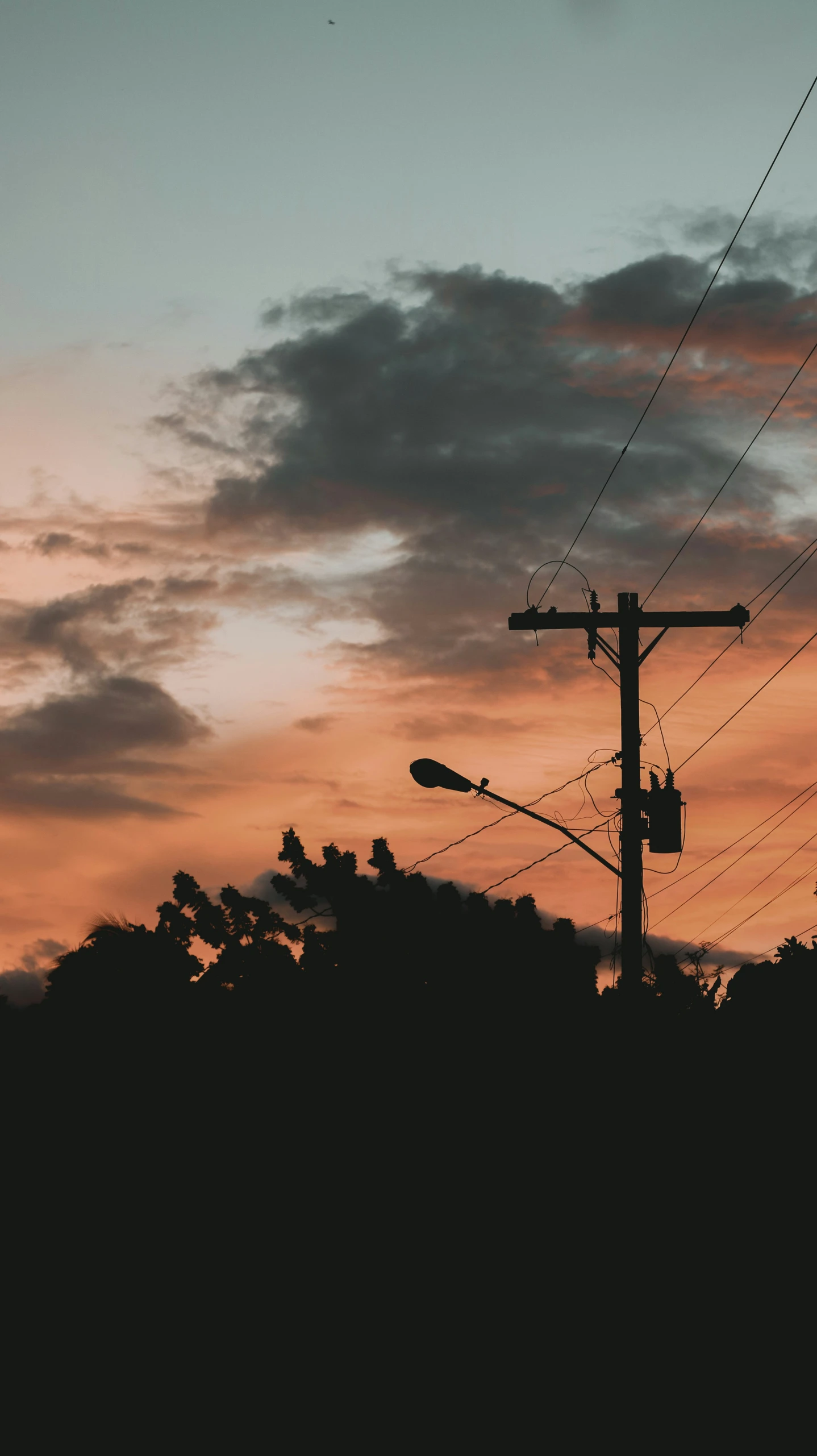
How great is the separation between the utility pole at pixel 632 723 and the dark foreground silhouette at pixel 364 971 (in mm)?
976

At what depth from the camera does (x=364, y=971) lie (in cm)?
1733

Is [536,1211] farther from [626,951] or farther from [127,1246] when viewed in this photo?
[127,1246]

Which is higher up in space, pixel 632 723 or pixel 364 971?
pixel 632 723

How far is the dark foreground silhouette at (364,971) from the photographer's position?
16.7 m

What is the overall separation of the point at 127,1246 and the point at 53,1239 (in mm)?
811

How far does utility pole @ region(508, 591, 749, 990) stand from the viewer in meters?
16.1

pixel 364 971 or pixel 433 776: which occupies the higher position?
pixel 433 776

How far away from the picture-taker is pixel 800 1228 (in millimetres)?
14617

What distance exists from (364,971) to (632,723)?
4.86 m

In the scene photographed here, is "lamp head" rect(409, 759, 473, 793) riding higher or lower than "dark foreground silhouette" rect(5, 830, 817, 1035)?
higher

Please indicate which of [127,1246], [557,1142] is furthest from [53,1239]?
[557,1142]

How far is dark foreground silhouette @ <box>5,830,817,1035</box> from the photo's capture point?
16.7 metres

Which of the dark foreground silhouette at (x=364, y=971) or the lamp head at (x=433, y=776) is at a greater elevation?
the lamp head at (x=433, y=776)

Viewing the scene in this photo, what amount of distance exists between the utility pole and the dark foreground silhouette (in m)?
0.98
